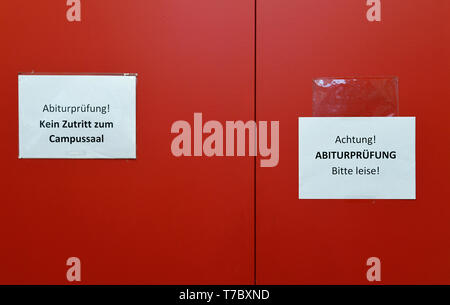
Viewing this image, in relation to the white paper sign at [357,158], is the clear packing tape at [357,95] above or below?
above

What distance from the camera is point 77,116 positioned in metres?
1.14

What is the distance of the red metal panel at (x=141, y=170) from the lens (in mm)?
1135

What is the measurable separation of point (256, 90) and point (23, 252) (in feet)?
3.05

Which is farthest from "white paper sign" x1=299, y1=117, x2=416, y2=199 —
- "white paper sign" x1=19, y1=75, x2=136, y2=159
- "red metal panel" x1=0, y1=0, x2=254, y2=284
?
"white paper sign" x1=19, y1=75, x2=136, y2=159

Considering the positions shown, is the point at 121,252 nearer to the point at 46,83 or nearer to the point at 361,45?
the point at 46,83

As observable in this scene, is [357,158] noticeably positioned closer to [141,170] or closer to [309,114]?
[309,114]

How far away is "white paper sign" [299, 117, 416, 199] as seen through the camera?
114 cm

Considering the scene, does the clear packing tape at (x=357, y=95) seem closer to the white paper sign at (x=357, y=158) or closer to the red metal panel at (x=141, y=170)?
the white paper sign at (x=357, y=158)

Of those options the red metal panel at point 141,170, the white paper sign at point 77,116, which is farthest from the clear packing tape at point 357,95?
the white paper sign at point 77,116

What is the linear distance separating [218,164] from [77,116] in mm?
482

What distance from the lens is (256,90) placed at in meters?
1.14

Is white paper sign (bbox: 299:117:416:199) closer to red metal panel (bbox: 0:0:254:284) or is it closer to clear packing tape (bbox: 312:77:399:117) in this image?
clear packing tape (bbox: 312:77:399:117)
